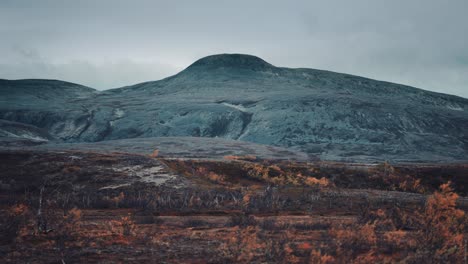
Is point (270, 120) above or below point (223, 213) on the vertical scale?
above

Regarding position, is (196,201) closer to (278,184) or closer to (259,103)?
(278,184)

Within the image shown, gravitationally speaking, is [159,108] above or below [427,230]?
above

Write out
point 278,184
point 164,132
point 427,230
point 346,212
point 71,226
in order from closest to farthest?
1. point 427,230
2. point 71,226
3. point 346,212
4. point 278,184
5. point 164,132

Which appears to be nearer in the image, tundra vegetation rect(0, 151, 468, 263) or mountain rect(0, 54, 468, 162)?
tundra vegetation rect(0, 151, 468, 263)

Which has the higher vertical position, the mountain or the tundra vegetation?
the mountain

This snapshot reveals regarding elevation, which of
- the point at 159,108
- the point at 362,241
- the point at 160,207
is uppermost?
the point at 159,108

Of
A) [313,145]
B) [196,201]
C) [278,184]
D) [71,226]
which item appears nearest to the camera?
[71,226]

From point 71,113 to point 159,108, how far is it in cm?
3286

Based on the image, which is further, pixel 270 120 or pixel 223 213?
pixel 270 120

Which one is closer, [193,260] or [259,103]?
[193,260]

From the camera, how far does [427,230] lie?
14.5 metres

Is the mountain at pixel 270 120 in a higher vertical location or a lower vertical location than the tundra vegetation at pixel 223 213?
higher

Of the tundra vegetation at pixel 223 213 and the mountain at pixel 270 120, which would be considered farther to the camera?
the mountain at pixel 270 120

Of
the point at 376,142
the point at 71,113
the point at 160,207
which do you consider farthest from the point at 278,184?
the point at 71,113
